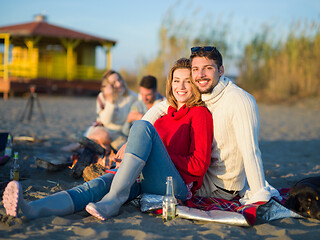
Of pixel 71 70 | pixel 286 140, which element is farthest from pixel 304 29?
pixel 71 70

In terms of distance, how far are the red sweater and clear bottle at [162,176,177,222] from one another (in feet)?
0.87

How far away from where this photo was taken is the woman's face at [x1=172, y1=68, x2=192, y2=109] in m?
2.85

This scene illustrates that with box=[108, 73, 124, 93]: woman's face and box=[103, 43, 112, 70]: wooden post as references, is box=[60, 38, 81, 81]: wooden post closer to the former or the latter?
box=[103, 43, 112, 70]: wooden post

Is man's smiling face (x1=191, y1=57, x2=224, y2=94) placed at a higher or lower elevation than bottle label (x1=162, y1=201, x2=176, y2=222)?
higher

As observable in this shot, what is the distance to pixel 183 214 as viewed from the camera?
247 cm

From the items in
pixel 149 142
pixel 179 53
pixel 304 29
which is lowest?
pixel 149 142

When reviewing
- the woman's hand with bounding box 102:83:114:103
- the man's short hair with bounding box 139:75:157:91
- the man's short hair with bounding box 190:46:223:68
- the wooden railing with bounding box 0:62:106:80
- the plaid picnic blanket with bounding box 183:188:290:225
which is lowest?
the plaid picnic blanket with bounding box 183:188:290:225

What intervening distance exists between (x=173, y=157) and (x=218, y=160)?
0.38 metres

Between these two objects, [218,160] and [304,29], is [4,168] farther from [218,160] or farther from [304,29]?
[304,29]

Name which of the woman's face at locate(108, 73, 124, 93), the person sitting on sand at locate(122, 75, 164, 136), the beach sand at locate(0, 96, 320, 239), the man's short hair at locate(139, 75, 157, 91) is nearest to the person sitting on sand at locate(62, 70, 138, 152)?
the woman's face at locate(108, 73, 124, 93)

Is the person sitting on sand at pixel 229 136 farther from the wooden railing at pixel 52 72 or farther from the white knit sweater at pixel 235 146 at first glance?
the wooden railing at pixel 52 72

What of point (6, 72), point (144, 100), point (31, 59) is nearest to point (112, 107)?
point (144, 100)

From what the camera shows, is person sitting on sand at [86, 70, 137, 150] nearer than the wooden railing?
Yes

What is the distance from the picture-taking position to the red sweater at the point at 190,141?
257cm
